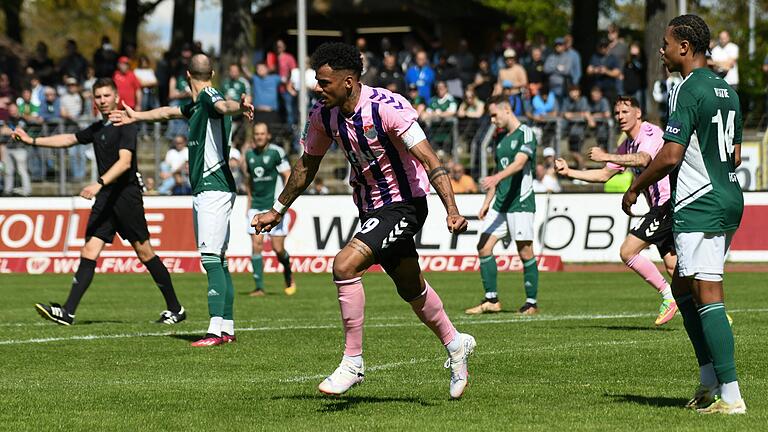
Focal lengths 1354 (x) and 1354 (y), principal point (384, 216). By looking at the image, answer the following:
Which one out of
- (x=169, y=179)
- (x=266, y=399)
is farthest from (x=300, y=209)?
(x=266, y=399)

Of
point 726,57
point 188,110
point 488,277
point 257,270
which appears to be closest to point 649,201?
point 488,277

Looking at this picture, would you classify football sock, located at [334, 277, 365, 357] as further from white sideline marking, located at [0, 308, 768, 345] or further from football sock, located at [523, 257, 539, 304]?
football sock, located at [523, 257, 539, 304]

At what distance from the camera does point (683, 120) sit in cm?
781

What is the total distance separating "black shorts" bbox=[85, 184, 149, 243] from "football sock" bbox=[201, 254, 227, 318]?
1864 millimetres

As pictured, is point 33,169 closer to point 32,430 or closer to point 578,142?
point 578,142

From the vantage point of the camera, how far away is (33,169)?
98.0ft

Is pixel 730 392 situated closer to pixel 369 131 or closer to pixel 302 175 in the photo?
pixel 369 131

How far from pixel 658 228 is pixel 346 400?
17.8ft

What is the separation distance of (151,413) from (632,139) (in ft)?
22.2

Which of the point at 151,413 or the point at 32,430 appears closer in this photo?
the point at 32,430

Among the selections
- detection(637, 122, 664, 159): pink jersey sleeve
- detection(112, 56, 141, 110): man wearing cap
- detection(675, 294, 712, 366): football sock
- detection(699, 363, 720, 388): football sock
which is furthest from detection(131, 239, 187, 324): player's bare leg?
detection(112, 56, 141, 110): man wearing cap

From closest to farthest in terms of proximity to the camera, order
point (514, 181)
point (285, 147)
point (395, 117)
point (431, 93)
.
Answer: point (395, 117) → point (514, 181) → point (285, 147) → point (431, 93)

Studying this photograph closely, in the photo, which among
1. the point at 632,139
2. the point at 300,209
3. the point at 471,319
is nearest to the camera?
the point at 632,139

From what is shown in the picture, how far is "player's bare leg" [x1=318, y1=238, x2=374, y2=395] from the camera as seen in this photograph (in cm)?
859
